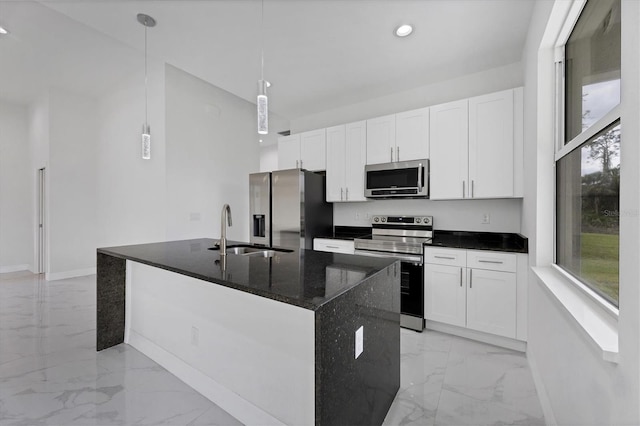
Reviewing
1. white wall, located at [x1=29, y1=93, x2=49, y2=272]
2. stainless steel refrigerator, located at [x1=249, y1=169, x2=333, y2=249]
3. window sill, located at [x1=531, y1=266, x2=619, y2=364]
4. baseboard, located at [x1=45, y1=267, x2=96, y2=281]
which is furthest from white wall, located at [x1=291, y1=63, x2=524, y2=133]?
baseboard, located at [x1=45, y1=267, x2=96, y2=281]

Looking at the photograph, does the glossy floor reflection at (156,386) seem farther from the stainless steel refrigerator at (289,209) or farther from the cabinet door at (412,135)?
the cabinet door at (412,135)

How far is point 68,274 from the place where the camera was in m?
5.03

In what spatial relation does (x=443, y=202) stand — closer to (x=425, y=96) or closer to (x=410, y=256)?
(x=410, y=256)

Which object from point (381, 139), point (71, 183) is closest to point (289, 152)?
point (381, 139)

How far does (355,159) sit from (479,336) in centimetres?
233

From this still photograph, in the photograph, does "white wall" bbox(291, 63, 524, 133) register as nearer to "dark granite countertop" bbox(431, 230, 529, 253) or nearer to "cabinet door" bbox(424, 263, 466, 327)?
"dark granite countertop" bbox(431, 230, 529, 253)

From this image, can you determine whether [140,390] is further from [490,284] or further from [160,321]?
[490,284]

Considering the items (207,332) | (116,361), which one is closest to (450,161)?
(207,332)

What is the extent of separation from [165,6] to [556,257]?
11.2ft

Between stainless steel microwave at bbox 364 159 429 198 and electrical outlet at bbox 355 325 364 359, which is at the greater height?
stainless steel microwave at bbox 364 159 429 198

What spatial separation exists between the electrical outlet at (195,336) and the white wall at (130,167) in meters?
2.27

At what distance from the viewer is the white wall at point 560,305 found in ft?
2.60

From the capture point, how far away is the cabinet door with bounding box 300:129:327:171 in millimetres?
4016

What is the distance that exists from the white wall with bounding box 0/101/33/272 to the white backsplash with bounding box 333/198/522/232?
6.23 m
